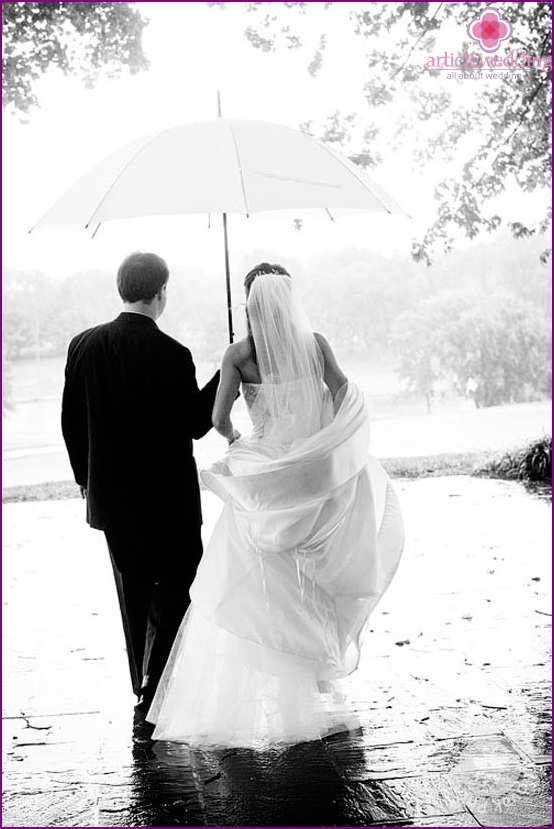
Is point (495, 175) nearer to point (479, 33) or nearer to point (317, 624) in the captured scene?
point (479, 33)

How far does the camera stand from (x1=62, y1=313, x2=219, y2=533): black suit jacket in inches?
→ 143

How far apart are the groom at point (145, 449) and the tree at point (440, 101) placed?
6570mm

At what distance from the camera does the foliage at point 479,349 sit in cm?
2327

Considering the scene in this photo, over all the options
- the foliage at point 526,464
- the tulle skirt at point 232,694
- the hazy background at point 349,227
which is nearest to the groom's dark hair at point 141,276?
the hazy background at point 349,227

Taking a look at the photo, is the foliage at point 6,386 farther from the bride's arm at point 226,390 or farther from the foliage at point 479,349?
the bride's arm at point 226,390

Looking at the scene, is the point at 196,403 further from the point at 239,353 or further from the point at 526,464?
the point at 526,464

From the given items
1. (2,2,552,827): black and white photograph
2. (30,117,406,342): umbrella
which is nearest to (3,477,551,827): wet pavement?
(2,2,552,827): black and white photograph

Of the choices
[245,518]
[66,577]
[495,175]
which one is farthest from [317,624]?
[495,175]

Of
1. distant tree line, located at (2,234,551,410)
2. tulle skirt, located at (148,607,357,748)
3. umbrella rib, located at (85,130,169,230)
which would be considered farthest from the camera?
distant tree line, located at (2,234,551,410)

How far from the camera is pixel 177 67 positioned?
12.9m

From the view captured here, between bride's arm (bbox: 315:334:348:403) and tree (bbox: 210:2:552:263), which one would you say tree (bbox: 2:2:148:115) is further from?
bride's arm (bbox: 315:334:348:403)

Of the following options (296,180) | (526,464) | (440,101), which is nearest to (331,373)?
(296,180)

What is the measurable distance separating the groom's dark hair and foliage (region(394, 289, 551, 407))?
20185 millimetres

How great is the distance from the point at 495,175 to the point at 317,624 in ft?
26.4
